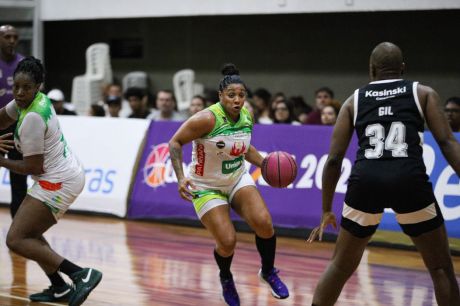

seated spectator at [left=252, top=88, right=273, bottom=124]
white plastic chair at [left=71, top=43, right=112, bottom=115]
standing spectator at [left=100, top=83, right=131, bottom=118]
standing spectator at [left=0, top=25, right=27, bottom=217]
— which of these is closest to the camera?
standing spectator at [left=0, top=25, right=27, bottom=217]

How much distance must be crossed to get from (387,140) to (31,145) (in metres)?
3.01

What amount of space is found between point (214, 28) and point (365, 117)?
1384cm

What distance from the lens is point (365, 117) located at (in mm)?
6328

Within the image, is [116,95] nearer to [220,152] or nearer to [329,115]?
[329,115]

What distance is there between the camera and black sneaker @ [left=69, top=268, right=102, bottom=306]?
310 inches

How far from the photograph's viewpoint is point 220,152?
8.00 meters

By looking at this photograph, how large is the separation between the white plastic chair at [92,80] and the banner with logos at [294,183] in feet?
20.2

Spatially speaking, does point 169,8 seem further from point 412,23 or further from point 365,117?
point 365,117

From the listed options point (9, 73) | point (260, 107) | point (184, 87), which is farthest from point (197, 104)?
point (9, 73)

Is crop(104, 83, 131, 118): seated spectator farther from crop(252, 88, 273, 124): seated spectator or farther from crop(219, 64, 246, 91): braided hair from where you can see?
crop(219, 64, 246, 91): braided hair

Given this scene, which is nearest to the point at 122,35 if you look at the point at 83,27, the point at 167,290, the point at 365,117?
the point at 83,27

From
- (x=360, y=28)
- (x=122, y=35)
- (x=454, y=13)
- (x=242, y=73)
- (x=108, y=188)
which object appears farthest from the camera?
(x=122, y=35)

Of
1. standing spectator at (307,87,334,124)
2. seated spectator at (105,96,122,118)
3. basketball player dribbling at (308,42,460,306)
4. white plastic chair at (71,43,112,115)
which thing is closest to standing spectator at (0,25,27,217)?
basketball player dribbling at (308,42,460,306)

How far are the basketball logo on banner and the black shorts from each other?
756cm
